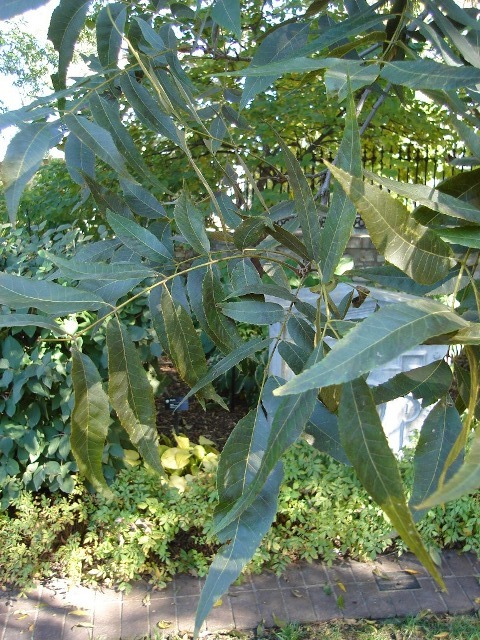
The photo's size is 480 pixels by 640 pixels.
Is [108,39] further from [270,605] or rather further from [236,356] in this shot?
[270,605]

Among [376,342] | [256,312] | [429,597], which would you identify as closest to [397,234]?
[376,342]

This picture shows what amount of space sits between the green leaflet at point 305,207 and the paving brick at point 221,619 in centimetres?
267

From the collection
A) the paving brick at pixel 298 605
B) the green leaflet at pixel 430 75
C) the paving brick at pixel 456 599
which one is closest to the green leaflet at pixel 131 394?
the green leaflet at pixel 430 75

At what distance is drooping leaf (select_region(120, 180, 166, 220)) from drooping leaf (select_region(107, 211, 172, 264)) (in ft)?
0.56

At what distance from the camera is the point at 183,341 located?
40.9 inches

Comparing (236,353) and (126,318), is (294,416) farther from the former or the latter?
(126,318)

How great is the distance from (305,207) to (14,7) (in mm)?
506

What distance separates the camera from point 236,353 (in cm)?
96

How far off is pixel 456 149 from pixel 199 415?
143 inches

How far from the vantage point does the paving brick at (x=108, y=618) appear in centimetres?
308

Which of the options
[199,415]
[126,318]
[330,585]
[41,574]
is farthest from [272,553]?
[199,415]

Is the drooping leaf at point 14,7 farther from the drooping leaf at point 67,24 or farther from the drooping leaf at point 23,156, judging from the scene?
the drooping leaf at point 67,24

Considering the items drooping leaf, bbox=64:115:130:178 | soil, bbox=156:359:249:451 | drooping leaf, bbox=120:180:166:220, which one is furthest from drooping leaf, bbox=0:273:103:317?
soil, bbox=156:359:249:451

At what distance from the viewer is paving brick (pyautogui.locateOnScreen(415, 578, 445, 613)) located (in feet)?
10.9
